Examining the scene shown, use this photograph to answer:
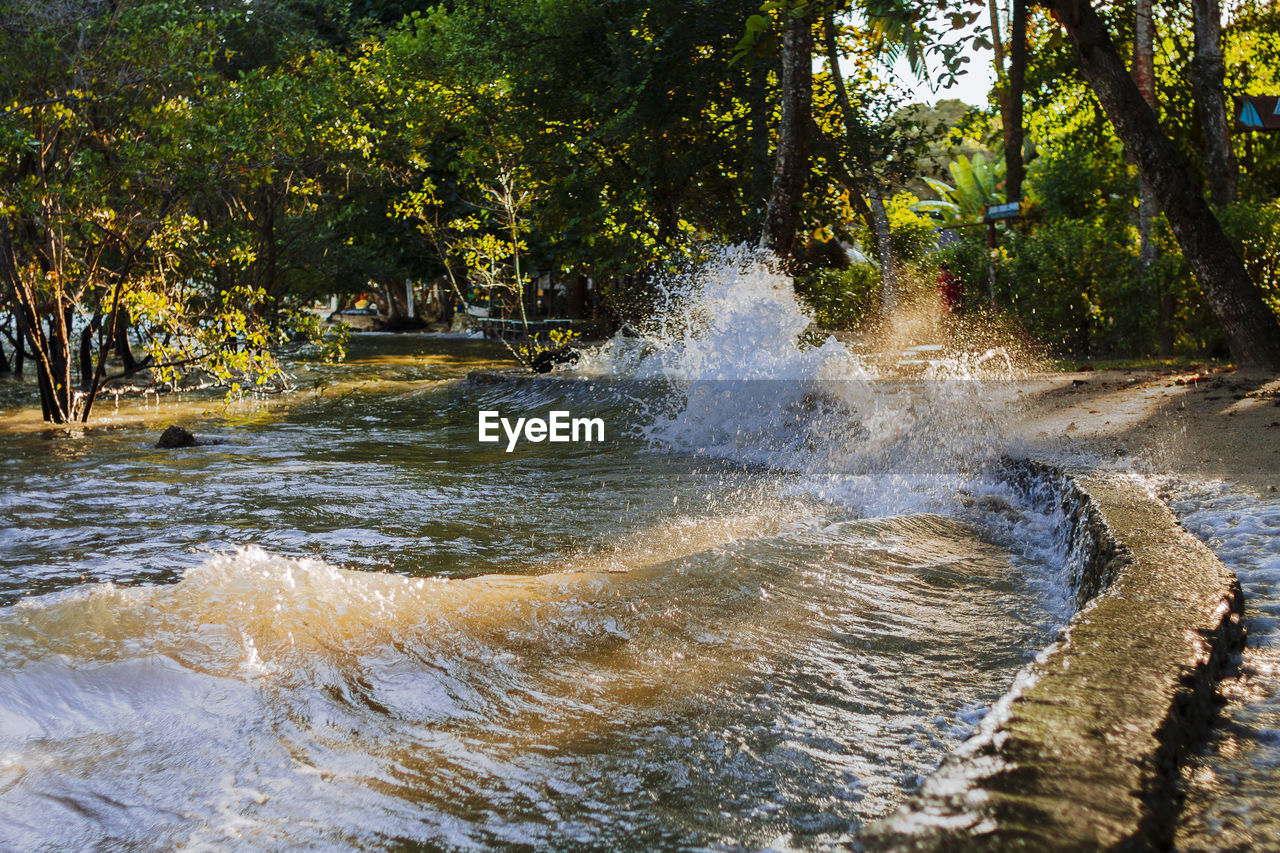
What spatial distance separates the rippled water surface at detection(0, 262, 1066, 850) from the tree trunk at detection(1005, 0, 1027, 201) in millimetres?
11159

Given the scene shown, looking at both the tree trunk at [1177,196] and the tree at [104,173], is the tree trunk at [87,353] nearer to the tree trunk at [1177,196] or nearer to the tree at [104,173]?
the tree at [104,173]

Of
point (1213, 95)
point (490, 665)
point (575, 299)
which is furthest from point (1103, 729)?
point (575, 299)

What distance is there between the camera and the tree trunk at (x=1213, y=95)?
13.3 metres

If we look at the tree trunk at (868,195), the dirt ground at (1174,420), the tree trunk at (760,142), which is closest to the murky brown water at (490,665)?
the dirt ground at (1174,420)

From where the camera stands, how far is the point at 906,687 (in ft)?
12.2

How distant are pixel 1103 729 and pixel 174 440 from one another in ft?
35.6

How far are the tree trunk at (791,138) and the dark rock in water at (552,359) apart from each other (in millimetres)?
4907

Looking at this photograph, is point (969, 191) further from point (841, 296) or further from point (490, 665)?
point (490, 665)

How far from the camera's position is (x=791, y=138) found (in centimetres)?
1346

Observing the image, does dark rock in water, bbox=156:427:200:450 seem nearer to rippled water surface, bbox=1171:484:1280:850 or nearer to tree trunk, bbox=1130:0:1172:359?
rippled water surface, bbox=1171:484:1280:850

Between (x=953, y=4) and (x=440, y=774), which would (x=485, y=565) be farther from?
(x=953, y=4)

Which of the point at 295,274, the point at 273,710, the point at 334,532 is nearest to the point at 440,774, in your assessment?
the point at 273,710

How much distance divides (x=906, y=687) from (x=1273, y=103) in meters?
11.8

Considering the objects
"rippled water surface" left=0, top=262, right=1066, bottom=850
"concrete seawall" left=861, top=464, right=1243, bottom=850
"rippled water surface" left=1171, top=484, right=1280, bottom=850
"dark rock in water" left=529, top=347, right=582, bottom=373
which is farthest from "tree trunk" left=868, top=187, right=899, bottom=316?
"concrete seawall" left=861, top=464, right=1243, bottom=850
